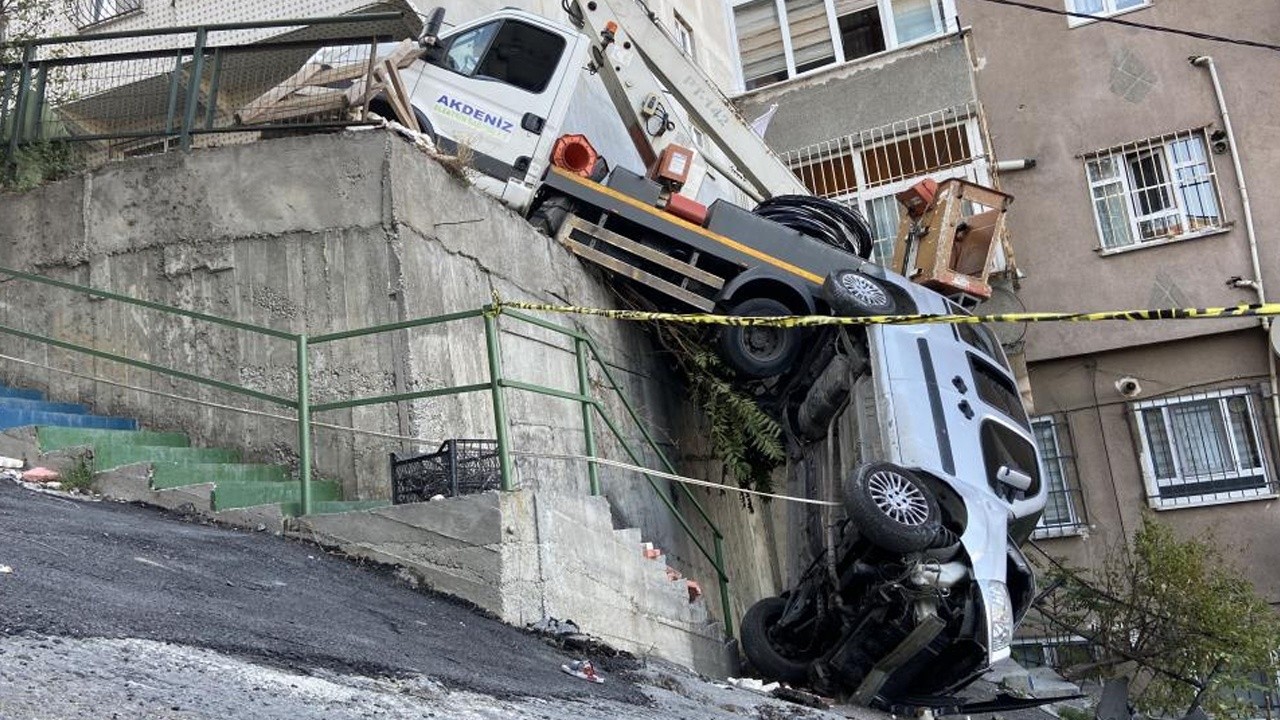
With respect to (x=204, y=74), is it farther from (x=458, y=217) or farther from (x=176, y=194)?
(x=458, y=217)

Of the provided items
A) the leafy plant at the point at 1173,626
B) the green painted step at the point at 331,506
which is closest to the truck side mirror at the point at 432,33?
the green painted step at the point at 331,506

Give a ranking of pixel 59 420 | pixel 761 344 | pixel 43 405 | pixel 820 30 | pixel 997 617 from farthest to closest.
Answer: pixel 820 30 < pixel 761 344 < pixel 43 405 < pixel 59 420 < pixel 997 617

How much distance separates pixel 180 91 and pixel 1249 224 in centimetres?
1326

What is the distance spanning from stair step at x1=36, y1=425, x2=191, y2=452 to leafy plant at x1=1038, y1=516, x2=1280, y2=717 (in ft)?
29.1

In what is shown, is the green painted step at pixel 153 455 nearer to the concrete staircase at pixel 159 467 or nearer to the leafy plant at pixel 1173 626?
the concrete staircase at pixel 159 467

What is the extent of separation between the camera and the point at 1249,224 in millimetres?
18047

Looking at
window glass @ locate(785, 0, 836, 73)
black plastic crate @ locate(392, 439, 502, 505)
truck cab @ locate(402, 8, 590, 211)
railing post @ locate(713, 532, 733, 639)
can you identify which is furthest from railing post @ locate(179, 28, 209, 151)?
window glass @ locate(785, 0, 836, 73)

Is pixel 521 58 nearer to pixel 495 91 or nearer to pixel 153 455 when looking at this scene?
pixel 495 91

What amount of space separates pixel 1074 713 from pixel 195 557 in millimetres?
9271

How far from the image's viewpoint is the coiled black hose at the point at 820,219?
13.3m

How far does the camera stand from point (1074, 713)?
44.0 ft

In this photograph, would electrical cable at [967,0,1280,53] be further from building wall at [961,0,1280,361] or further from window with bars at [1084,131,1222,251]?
window with bars at [1084,131,1222,251]

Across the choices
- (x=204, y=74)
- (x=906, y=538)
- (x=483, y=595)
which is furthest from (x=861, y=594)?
(x=204, y=74)

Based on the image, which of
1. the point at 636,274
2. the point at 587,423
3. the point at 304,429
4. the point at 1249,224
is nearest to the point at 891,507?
the point at 587,423
